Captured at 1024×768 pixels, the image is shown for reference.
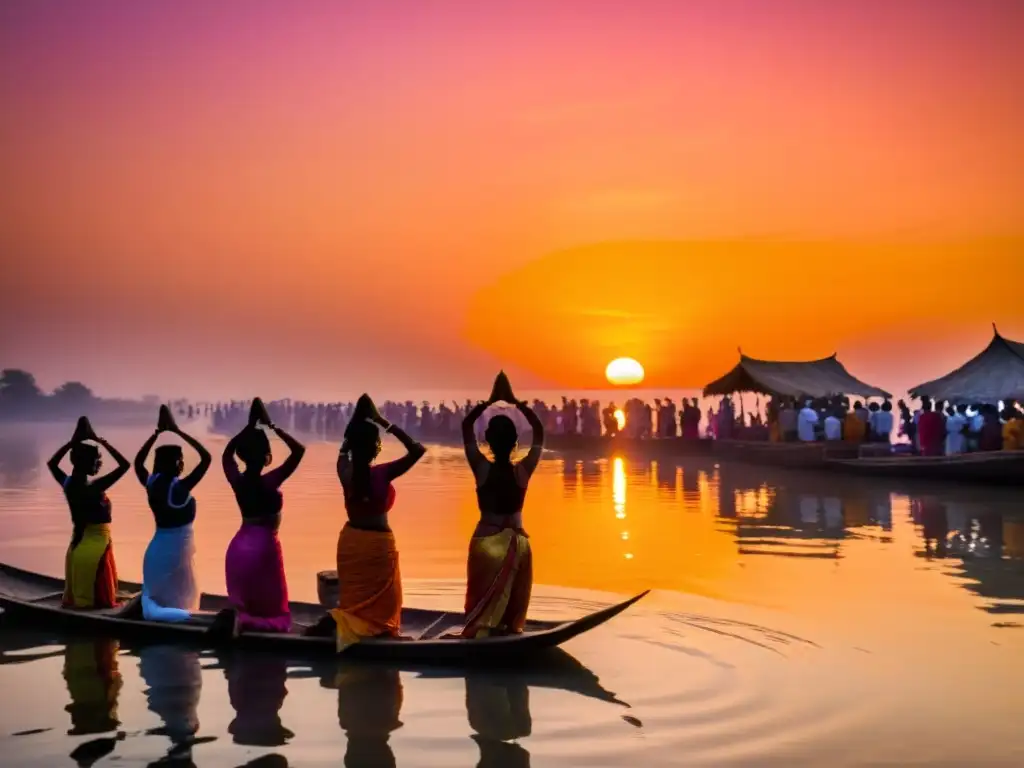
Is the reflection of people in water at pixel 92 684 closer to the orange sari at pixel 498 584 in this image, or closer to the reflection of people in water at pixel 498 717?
the reflection of people in water at pixel 498 717

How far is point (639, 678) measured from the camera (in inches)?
339

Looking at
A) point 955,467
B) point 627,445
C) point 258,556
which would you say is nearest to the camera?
point 258,556

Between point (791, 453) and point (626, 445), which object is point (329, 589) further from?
point (626, 445)

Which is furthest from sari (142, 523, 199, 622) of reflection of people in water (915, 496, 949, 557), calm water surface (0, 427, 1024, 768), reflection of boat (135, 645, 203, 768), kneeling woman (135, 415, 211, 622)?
reflection of people in water (915, 496, 949, 557)

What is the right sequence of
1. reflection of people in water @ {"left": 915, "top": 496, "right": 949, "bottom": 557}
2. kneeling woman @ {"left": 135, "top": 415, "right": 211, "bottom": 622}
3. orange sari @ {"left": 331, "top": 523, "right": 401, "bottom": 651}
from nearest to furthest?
orange sari @ {"left": 331, "top": 523, "right": 401, "bottom": 651} → kneeling woman @ {"left": 135, "top": 415, "right": 211, "bottom": 622} → reflection of people in water @ {"left": 915, "top": 496, "right": 949, "bottom": 557}

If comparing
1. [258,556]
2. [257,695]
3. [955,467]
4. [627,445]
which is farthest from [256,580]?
[627,445]

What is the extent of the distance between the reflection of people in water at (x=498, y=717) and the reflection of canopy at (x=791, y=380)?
102 feet

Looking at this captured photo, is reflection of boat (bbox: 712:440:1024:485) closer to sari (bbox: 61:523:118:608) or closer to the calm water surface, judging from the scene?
the calm water surface

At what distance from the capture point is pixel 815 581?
1307 cm

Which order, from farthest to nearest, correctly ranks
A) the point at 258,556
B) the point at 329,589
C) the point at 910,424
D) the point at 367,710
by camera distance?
1. the point at 910,424
2. the point at 329,589
3. the point at 258,556
4. the point at 367,710

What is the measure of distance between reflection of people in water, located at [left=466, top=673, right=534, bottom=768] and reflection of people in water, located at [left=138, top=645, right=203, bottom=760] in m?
1.80

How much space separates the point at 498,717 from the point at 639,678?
5.19 feet

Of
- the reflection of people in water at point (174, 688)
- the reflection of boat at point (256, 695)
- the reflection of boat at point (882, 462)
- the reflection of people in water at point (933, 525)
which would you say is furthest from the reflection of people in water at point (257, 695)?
the reflection of boat at point (882, 462)

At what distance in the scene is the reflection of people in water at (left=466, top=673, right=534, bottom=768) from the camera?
6616mm
